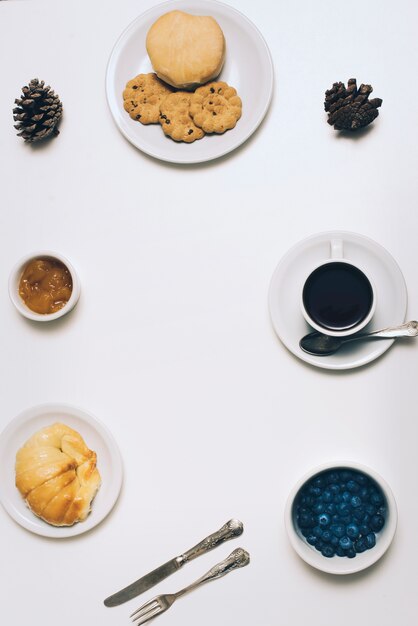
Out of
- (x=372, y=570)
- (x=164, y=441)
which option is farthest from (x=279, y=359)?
(x=372, y=570)

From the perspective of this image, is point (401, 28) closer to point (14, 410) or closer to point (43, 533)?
point (14, 410)

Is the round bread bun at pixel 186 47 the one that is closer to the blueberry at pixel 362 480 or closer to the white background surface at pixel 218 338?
the white background surface at pixel 218 338

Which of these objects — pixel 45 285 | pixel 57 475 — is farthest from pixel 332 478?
pixel 45 285

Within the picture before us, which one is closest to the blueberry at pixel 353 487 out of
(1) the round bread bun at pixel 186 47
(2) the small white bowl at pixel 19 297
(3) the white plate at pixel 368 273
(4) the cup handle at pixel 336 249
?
(3) the white plate at pixel 368 273

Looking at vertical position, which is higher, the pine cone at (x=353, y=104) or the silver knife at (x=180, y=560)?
the pine cone at (x=353, y=104)

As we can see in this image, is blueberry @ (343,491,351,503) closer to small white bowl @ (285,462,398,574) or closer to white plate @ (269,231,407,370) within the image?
small white bowl @ (285,462,398,574)

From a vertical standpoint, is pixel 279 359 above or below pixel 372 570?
above

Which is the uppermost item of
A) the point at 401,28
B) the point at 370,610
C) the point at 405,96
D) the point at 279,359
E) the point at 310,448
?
the point at 401,28
